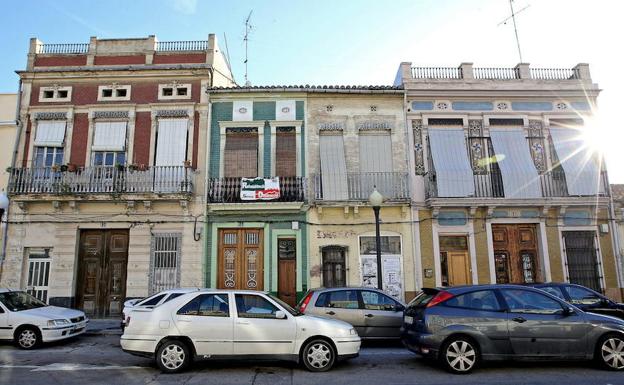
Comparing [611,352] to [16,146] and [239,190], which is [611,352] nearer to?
[239,190]

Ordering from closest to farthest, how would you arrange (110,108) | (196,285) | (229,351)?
(229,351) < (196,285) < (110,108)

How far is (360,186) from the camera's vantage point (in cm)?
1575

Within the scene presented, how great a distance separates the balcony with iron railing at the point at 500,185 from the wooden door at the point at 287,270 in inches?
210

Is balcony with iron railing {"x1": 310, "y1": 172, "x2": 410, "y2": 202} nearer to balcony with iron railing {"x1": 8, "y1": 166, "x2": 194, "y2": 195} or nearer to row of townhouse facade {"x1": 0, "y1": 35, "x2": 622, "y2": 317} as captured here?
row of townhouse facade {"x1": 0, "y1": 35, "x2": 622, "y2": 317}

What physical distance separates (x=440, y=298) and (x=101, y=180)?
12531mm

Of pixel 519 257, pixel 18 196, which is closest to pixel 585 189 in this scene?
pixel 519 257

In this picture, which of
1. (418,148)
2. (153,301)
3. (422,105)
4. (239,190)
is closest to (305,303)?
(153,301)

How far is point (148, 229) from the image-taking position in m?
15.5

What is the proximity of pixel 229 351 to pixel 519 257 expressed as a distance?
1215cm

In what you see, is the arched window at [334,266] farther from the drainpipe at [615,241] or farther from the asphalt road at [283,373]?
the drainpipe at [615,241]

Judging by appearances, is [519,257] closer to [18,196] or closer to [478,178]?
[478,178]

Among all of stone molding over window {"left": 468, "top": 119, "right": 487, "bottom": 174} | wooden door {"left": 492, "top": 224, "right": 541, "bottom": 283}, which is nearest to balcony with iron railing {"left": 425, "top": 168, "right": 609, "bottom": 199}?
stone molding over window {"left": 468, "top": 119, "right": 487, "bottom": 174}

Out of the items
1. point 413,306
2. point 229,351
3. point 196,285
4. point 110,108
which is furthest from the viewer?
point 110,108

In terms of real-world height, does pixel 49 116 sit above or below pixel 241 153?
above
